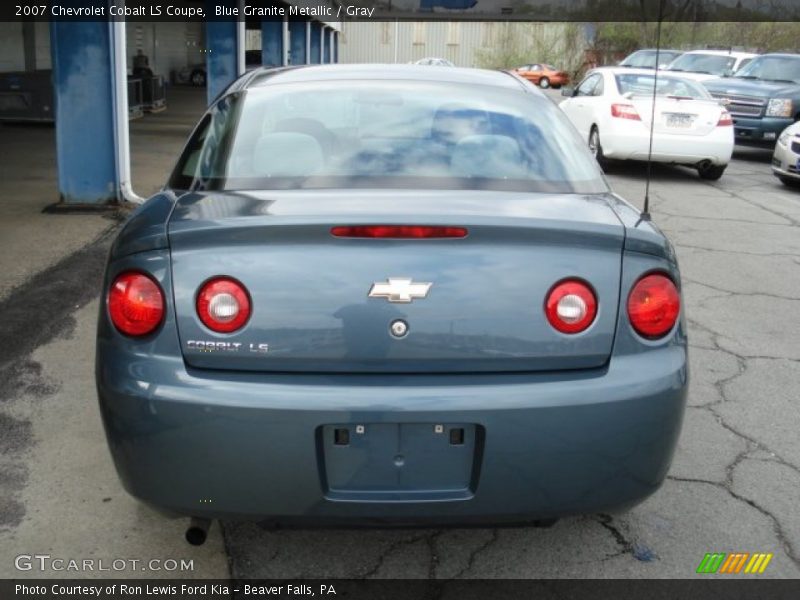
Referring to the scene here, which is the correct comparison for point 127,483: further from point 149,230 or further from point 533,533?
point 533,533

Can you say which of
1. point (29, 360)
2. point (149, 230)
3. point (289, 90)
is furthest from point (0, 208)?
point (149, 230)

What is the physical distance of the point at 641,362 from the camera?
2.32 metres

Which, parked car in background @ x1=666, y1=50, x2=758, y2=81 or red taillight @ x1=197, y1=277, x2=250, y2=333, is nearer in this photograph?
red taillight @ x1=197, y1=277, x2=250, y2=333

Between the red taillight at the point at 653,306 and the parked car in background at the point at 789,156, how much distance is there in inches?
372

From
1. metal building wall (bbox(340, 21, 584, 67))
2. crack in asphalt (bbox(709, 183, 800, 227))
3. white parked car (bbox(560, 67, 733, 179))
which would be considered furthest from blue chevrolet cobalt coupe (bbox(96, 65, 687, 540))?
metal building wall (bbox(340, 21, 584, 67))

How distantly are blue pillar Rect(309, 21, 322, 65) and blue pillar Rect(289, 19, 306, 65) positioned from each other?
370 cm

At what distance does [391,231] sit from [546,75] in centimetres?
4830

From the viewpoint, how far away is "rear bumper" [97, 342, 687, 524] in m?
2.17

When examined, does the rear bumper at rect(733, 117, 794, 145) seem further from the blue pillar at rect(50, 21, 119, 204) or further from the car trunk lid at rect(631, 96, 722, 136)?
the blue pillar at rect(50, 21, 119, 204)

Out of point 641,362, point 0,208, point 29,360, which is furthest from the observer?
point 0,208

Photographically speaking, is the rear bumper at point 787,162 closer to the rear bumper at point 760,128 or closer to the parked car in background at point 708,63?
the rear bumper at point 760,128

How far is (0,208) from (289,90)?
18.6 ft

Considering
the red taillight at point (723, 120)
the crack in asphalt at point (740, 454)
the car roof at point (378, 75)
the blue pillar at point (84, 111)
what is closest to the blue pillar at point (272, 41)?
the red taillight at point (723, 120)

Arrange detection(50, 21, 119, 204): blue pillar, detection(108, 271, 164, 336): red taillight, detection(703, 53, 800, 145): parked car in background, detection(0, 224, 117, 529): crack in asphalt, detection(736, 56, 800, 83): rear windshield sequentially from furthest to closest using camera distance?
detection(736, 56, 800, 83): rear windshield
detection(703, 53, 800, 145): parked car in background
detection(50, 21, 119, 204): blue pillar
detection(0, 224, 117, 529): crack in asphalt
detection(108, 271, 164, 336): red taillight
